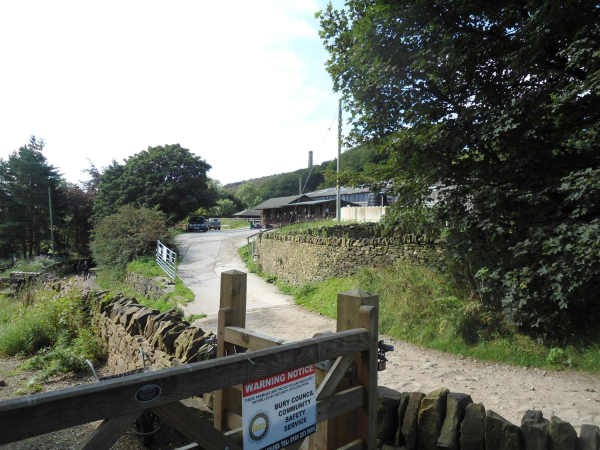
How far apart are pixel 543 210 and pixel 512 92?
80.9 inches

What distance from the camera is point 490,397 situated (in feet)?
16.7

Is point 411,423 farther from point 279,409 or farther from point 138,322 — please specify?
point 138,322

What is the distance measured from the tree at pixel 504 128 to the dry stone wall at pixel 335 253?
230 cm

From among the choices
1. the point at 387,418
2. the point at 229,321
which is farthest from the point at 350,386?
the point at 229,321

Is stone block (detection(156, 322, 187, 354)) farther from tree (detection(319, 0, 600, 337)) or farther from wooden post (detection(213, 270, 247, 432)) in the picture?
tree (detection(319, 0, 600, 337))

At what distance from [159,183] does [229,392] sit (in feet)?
132

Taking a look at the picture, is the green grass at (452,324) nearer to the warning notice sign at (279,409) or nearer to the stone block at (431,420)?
the stone block at (431,420)

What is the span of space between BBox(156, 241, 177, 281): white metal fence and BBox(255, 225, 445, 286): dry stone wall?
13.7 ft

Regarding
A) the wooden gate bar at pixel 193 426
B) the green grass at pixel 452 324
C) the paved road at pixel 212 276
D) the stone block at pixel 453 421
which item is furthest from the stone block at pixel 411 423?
the paved road at pixel 212 276

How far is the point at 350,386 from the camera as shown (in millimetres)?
2684

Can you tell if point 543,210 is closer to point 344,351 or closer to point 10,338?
point 344,351

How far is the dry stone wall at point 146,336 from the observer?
5056 millimetres

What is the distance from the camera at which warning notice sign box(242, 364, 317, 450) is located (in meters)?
1.93

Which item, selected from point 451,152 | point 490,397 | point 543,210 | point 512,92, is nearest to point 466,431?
point 490,397
